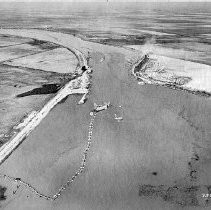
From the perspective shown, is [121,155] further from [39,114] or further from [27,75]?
→ [27,75]

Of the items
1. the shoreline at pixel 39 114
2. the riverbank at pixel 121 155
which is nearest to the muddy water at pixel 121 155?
the riverbank at pixel 121 155

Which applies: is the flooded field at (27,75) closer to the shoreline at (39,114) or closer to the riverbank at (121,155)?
the shoreline at (39,114)

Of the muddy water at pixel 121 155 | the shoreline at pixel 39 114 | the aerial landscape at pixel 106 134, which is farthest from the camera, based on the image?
the shoreline at pixel 39 114

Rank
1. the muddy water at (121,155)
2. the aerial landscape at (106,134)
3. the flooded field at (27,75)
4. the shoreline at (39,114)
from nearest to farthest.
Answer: the muddy water at (121,155) → the aerial landscape at (106,134) → the shoreline at (39,114) → the flooded field at (27,75)

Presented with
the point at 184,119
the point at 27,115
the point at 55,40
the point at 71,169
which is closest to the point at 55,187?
the point at 71,169

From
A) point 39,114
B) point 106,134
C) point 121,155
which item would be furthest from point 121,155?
point 39,114

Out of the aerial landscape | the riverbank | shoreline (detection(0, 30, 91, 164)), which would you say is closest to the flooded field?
the aerial landscape
